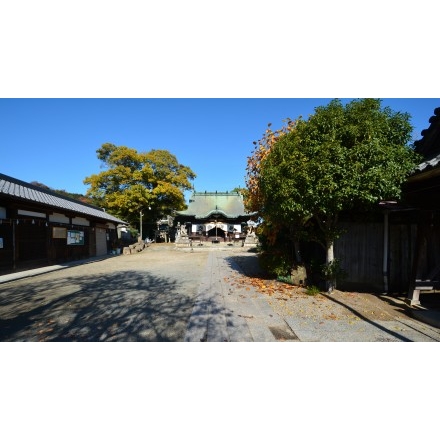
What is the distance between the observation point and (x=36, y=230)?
12117mm

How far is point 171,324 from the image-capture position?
4.39 metres

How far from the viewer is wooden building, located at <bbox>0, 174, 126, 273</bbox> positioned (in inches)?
404

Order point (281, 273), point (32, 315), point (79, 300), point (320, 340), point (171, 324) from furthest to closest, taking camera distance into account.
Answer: point (281, 273)
point (79, 300)
point (32, 315)
point (171, 324)
point (320, 340)

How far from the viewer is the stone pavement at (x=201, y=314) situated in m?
3.92

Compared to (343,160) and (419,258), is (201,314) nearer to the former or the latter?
(343,160)

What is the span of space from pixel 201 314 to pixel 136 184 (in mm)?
28273

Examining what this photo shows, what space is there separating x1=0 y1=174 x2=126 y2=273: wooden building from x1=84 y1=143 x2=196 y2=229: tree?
35.4 feet

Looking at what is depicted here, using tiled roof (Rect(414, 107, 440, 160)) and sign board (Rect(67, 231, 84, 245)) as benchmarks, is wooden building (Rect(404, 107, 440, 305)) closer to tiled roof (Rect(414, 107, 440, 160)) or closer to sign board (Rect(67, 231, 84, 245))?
tiled roof (Rect(414, 107, 440, 160))

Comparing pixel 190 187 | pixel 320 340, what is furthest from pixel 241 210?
pixel 320 340

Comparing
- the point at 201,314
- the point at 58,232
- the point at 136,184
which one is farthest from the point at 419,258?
the point at 136,184

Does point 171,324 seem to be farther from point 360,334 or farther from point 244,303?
point 360,334

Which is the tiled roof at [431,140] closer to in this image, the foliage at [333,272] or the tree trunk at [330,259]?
the tree trunk at [330,259]

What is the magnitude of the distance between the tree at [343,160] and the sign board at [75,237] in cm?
1437

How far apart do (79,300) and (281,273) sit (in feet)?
20.0
